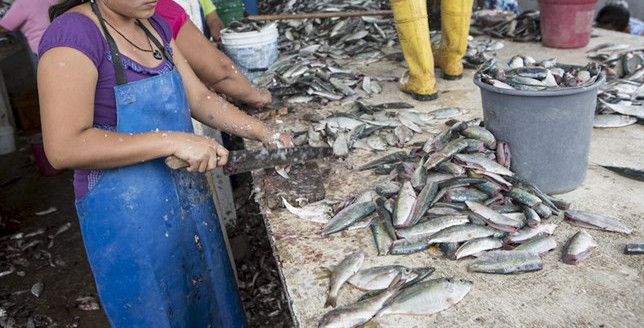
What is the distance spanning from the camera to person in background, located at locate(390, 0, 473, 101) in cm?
431

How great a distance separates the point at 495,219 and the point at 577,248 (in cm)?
36

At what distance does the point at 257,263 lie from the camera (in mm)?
4832

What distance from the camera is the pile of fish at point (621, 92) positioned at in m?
3.74

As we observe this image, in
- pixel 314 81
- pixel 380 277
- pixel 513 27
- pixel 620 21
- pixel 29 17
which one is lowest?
pixel 620 21

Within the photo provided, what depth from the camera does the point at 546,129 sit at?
271 centimetres

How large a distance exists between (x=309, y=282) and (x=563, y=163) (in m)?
1.54

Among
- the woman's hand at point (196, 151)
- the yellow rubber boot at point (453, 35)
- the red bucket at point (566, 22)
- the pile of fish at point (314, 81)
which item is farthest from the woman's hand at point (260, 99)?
the red bucket at point (566, 22)

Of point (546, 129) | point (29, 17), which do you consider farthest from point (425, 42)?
point (29, 17)

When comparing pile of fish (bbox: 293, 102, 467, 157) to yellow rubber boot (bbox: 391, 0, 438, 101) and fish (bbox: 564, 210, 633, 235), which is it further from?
fish (bbox: 564, 210, 633, 235)

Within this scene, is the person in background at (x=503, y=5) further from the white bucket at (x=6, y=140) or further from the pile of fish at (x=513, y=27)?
the white bucket at (x=6, y=140)

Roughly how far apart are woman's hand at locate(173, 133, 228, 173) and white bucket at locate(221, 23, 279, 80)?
3029mm

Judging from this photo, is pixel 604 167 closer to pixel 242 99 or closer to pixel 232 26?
pixel 242 99

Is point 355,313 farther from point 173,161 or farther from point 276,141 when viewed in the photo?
point 276,141

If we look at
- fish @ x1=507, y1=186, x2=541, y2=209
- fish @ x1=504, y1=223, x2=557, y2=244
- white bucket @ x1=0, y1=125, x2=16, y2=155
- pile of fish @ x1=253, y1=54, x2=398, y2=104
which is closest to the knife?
fish @ x1=507, y1=186, x2=541, y2=209
